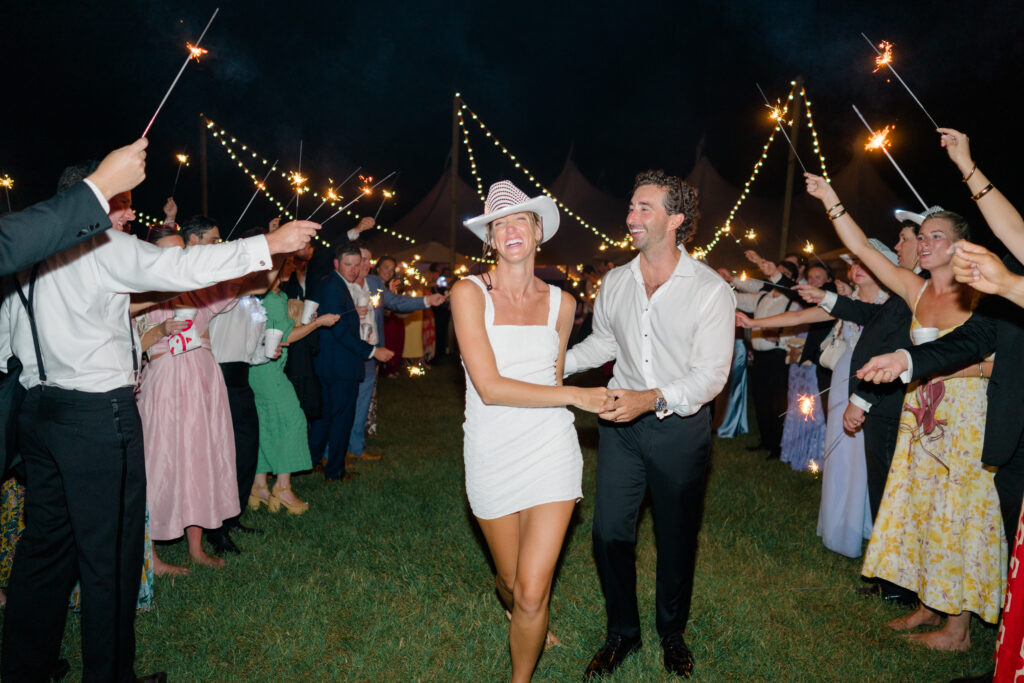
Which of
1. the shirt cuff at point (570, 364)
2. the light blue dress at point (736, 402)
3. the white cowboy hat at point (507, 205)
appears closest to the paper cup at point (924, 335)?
the shirt cuff at point (570, 364)

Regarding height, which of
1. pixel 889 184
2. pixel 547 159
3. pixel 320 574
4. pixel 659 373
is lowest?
pixel 320 574

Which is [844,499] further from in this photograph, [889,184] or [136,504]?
[889,184]

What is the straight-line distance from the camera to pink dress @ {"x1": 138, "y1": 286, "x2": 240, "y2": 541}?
391cm

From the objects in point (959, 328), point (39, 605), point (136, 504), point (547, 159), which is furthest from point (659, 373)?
point (547, 159)

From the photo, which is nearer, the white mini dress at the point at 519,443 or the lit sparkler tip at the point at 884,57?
the white mini dress at the point at 519,443

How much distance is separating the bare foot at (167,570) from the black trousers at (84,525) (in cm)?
127

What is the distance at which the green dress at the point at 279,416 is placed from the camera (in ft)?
16.6

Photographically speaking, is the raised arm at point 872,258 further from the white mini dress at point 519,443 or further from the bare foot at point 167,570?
the bare foot at point 167,570

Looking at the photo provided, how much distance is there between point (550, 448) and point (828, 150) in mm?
20276

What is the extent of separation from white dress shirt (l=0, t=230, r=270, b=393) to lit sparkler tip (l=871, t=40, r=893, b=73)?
9.28 feet

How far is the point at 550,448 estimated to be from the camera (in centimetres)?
272

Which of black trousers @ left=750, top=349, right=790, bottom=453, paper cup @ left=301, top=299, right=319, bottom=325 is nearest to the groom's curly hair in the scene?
paper cup @ left=301, top=299, right=319, bottom=325

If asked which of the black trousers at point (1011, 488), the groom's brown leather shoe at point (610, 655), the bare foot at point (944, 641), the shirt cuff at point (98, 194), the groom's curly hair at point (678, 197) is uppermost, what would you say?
the groom's curly hair at point (678, 197)

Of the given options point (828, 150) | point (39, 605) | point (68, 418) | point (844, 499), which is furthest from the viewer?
point (828, 150)
